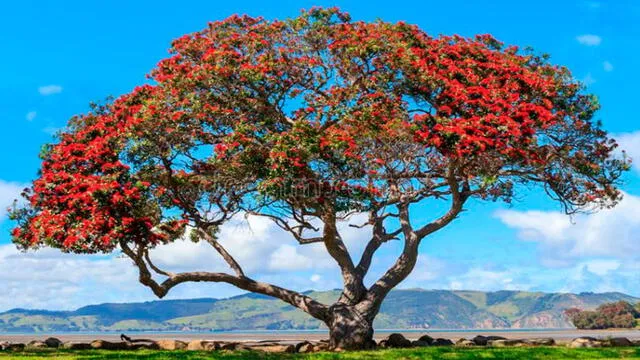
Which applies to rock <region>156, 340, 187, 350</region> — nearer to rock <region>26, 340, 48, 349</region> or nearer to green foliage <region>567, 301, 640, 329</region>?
rock <region>26, 340, 48, 349</region>

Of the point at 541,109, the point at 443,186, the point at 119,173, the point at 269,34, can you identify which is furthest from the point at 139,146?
the point at 541,109

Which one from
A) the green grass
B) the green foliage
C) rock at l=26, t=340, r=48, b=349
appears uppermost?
the green foliage

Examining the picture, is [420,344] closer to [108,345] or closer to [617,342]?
[617,342]

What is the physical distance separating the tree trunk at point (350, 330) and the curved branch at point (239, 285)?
105 cm

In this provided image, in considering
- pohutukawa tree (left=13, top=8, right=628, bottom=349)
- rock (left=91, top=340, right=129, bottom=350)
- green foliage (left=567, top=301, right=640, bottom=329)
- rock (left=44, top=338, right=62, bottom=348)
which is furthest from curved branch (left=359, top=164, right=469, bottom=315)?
green foliage (left=567, top=301, right=640, bottom=329)

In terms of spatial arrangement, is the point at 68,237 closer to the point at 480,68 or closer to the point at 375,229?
the point at 375,229

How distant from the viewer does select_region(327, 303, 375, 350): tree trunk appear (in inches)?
1196

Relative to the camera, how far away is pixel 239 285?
108 feet

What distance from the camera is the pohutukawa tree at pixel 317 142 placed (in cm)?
2628

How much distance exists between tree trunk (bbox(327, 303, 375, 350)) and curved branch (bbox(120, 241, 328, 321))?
1052mm

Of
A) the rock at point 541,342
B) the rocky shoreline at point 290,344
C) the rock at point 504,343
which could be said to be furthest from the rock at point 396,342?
the rock at point 541,342

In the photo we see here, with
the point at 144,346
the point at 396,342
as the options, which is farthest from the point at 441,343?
the point at 144,346

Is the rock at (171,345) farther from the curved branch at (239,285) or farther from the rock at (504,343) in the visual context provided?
the rock at (504,343)

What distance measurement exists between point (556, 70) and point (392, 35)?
24.6 feet
